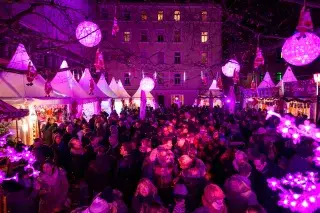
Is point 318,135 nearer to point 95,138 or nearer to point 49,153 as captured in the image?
point 95,138

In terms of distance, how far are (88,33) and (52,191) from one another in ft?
10.1

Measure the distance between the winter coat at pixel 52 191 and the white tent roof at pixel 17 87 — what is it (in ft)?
20.3

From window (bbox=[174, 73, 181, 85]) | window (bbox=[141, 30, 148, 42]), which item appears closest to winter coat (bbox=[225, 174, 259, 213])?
window (bbox=[174, 73, 181, 85])

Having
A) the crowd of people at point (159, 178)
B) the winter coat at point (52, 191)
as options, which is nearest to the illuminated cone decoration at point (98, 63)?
the crowd of people at point (159, 178)

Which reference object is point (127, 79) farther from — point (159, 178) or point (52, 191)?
point (52, 191)

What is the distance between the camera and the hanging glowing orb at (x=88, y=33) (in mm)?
6789

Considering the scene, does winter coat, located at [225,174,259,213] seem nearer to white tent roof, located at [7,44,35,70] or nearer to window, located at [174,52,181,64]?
white tent roof, located at [7,44,35,70]

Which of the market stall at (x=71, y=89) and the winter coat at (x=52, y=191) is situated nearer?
the winter coat at (x=52, y=191)

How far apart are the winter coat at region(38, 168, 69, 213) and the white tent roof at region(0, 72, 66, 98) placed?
20.3 feet

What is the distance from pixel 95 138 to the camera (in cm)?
784

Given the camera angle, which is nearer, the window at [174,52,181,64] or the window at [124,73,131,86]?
the window at [124,73,131,86]

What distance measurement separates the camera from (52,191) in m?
5.30

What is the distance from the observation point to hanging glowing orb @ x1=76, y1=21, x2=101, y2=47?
6.79m

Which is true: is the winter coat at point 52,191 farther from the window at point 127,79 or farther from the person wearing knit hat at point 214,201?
the window at point 127,79
